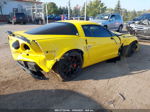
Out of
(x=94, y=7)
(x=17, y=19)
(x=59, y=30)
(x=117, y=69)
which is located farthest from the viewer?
(x=94, y=7)

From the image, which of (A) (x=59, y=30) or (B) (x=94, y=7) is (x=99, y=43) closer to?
(A) (x=59, y=30)

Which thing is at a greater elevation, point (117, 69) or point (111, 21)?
point (111, 21)

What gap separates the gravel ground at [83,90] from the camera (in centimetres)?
284

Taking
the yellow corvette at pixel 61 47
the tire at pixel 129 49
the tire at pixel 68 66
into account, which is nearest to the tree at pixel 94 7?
the tire at pixel 129 49

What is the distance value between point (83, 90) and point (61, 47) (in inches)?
44.5

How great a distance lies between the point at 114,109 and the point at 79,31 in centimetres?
210

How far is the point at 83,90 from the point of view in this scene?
3.34 meters

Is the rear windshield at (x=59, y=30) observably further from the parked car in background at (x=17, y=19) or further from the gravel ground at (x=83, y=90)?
the parked car in background at (x=17, y=19)

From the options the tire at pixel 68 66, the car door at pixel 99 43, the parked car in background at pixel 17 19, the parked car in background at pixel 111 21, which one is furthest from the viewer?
the parked car in background at pixel 17 19

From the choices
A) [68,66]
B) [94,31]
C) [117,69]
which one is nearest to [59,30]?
[68,66]

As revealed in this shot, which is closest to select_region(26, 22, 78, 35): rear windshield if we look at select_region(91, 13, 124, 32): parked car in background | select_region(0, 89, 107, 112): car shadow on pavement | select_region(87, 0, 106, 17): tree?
select_region(0, 89, 107, 112): car shadow on pavement

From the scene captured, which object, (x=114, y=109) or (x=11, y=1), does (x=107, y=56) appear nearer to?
(x=114, y=109)

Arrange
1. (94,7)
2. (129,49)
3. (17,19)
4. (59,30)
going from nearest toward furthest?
(59,30), (129,49), (17,19), (94,7)

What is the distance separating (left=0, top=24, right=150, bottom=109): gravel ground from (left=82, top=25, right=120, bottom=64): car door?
46 cm
